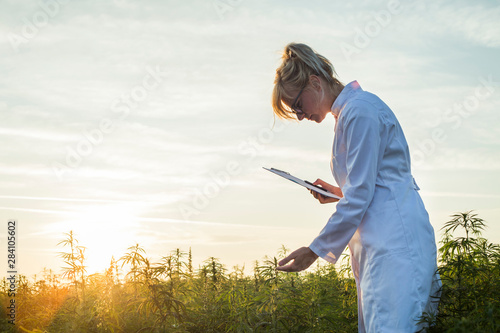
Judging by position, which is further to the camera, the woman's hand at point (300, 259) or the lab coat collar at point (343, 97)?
the lab coat collar at point (343, 97)

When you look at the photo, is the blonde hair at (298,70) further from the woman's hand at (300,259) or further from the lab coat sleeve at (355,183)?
the woman's hand at (300,259)

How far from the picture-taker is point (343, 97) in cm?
267

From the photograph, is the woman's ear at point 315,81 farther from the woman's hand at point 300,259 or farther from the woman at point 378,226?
the woman's hand at point 300,259

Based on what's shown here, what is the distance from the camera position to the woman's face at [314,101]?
9.27ft

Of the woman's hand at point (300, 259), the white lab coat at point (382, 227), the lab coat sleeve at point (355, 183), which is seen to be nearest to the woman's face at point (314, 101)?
the white lab coat at point (382, 227)

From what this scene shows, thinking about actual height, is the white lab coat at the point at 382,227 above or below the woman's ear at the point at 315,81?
below

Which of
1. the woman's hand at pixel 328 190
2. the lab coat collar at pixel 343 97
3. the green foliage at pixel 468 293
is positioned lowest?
the green foliage at pixel 468 293

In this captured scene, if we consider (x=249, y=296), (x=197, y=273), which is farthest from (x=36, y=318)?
(x=249, y=296)

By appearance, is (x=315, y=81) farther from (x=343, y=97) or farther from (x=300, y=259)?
(x=300, y=259)

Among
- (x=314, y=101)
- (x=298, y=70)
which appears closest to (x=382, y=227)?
(x=314, y=101)

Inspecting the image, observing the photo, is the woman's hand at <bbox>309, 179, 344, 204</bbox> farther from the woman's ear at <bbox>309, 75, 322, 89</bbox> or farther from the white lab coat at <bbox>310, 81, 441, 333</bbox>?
the woman's ear at <bbox>309, 75, 322, 89</bbox>

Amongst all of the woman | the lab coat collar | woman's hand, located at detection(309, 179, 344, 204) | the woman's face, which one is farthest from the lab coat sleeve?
woman's hand, located at detection(309, 179, 344, 204)

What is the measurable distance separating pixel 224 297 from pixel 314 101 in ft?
6.88

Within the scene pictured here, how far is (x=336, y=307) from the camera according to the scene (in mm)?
4168
